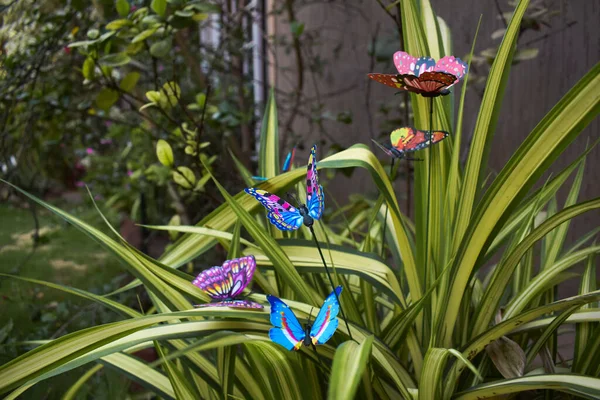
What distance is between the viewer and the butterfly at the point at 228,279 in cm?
70

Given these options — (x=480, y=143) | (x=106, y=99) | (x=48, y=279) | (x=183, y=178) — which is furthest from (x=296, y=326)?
(x=48, y=279)

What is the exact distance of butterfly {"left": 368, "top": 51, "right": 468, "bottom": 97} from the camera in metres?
0.65

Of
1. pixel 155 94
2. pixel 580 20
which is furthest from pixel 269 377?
pixel 580 20

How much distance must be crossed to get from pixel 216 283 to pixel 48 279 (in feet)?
6.69

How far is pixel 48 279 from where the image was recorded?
2480 mm

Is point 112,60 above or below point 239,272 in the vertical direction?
above

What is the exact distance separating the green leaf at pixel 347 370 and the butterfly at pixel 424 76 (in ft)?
0.98

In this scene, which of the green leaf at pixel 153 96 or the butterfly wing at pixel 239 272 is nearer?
the butterfly wing at pixel 239 272

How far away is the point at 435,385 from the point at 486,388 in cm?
8

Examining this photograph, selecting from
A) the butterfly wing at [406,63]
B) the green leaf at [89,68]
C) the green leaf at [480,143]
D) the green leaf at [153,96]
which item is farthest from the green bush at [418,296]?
the green leaf at [89,68]

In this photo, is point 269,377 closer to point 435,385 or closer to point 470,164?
point 435,385

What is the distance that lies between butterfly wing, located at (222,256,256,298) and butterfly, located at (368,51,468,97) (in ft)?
0.87

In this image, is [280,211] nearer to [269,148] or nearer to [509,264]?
[509,264]

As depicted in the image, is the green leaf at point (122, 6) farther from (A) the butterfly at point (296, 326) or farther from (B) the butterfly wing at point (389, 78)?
(A) the butterfly at point (296, 326)
